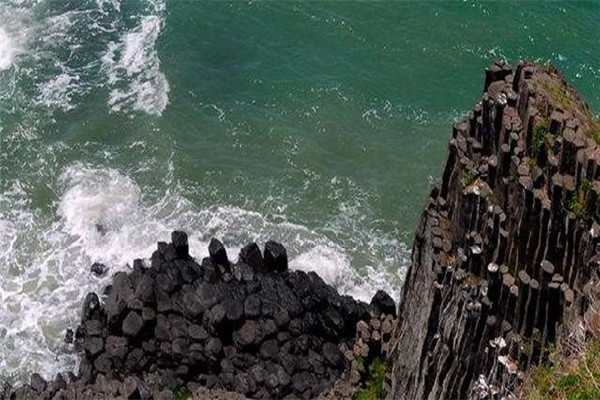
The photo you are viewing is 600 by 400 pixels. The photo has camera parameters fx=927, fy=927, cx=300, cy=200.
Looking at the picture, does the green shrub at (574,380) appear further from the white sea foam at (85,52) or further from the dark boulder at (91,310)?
the white sea foam at (85,52)

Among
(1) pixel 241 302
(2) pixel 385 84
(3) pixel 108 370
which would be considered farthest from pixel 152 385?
(2) pixel 385 84

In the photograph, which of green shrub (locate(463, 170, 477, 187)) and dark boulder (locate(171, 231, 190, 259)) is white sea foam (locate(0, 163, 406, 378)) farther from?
green shrub (locate(463, 170, 477, 187))

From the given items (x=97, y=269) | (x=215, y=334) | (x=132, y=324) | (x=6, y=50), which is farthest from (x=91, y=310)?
(x=6, y=50)

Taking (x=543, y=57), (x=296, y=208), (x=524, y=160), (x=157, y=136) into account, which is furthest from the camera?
(x=543, y=57)

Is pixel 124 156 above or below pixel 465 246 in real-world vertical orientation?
below

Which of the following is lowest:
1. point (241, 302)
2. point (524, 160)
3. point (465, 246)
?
point (241, 302)

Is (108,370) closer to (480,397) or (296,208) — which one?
(296,208)

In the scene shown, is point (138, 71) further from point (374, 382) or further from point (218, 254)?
point (374, 382)
